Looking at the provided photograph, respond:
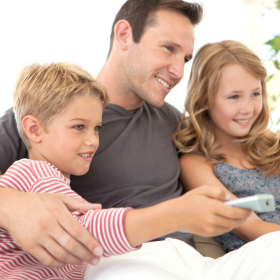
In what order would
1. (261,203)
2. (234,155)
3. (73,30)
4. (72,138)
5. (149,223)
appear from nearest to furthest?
1. (261,203)
2. (149,223)
3. (72,138)
4. (234,155)
5. (73,30)

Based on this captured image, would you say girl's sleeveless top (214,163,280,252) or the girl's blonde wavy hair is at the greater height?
the girl's blonde wavy hair

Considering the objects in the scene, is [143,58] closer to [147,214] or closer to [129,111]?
[129,111]

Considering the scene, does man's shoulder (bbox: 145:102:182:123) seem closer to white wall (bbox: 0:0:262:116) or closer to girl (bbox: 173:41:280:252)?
girl (bbox: 173:41:280:252)

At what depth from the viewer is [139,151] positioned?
1371 millimetres

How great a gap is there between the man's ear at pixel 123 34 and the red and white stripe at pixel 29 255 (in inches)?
34.8

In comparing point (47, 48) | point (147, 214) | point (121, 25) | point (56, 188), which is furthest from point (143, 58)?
point (47, 48)

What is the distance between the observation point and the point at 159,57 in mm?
1531

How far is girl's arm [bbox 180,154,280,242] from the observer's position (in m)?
1.30

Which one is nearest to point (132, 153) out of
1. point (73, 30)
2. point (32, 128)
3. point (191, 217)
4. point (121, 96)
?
point (121, 96)

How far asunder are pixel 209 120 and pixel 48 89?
3.11 feet

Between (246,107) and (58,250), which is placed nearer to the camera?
(58,250)

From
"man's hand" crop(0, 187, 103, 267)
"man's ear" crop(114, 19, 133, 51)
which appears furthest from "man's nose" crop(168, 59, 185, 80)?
"man's hand" crop(0, 187, 103, 267)

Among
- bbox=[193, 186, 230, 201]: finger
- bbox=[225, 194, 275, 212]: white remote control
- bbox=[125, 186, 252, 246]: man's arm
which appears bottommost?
bbox=[125, 186, 252, 246]: man's arm

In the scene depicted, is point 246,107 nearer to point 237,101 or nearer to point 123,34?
point 237,101
